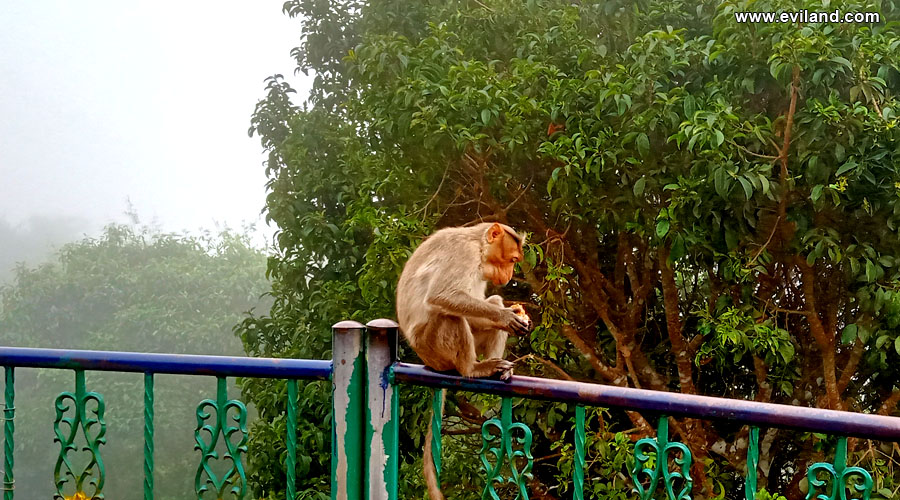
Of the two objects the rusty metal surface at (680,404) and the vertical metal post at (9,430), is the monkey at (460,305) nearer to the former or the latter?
the rusty metal surface at (680,404)

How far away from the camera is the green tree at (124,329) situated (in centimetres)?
1109

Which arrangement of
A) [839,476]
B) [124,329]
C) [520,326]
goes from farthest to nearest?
1. [124,329]
2. [520,326]
3. [839,476]

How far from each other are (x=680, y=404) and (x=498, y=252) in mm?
1094

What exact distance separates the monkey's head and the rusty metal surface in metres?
0.75

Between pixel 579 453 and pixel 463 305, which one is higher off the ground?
pixel 463 305

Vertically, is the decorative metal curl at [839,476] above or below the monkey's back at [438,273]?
below

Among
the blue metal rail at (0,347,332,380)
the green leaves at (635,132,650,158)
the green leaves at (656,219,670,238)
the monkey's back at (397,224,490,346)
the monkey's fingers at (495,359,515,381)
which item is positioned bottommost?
the monkey's fingers at (495,359,515,381)

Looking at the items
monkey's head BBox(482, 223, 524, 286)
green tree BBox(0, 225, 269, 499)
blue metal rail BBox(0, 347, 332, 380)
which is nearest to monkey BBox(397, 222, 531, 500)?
monkey's head BBox(482, 223, 524, 286)

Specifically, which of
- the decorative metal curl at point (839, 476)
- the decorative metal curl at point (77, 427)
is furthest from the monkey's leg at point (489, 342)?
the decorative metal curl at point (839, 476)

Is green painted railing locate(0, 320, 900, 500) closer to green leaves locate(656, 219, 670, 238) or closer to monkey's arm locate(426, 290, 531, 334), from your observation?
monkey's arm locate(426, 290, 531, 334)

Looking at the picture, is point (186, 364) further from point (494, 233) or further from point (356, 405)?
point (494, 233)

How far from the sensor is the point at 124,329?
11211mm

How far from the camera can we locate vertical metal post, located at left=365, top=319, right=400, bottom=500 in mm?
1656

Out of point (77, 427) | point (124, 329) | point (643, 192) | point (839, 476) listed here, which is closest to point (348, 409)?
point (77, 427)
